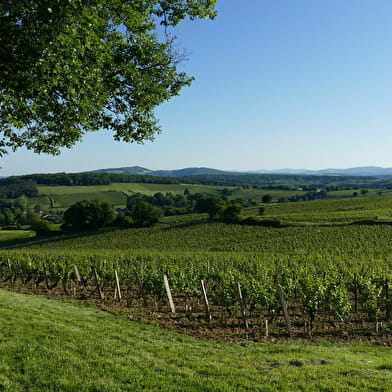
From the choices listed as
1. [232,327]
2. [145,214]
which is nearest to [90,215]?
[145,214]

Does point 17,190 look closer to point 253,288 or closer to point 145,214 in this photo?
point 145,214

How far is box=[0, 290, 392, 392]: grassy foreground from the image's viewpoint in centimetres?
682

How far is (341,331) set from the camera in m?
14.0

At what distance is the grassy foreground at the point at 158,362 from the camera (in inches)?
269

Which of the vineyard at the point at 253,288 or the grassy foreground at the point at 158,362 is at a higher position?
the grassy foreground at the point at 158,362

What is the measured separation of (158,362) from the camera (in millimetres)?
8273

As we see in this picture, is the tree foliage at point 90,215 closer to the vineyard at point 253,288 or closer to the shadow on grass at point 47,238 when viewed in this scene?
the shadow on grass at point 47,238

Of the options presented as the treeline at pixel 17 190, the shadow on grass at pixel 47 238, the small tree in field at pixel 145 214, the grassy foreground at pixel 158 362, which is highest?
the treeline at pixel 17 190

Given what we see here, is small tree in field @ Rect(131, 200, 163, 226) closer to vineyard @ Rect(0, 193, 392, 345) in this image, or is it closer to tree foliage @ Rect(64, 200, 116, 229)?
tree foliage @ Rect(64, 200, 116, 229)

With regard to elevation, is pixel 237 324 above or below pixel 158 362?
below

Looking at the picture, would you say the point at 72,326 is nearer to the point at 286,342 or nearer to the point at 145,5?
the point at 286,342

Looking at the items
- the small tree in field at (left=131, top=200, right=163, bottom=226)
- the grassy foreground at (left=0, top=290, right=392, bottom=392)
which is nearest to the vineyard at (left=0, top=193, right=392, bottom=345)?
the grassy foreground at (left=0, top=290, right=392, bottom=392)

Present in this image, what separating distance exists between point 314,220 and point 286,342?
56665 mm

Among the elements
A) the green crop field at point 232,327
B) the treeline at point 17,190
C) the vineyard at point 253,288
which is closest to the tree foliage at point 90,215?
the vineyard at point 253,288
